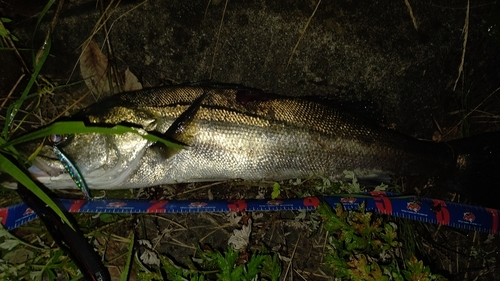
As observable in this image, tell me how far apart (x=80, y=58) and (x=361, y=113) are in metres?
2.29

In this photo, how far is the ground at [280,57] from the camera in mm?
3346

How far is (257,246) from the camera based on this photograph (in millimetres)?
3283

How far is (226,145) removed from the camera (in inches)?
120

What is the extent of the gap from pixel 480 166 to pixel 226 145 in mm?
2004

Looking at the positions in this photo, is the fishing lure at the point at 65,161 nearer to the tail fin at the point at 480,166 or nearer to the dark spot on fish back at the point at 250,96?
the dark spot on fish back at the point at 250,96

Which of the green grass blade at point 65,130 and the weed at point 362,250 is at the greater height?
the green grass blade at point 65,130

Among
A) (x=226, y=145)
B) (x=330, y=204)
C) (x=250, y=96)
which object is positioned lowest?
(x=330, y=204)

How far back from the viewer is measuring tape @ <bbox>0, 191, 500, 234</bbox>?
3.13m

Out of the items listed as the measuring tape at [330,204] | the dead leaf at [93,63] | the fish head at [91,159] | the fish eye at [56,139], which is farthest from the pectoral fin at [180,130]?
the dead leaf at [93,63]

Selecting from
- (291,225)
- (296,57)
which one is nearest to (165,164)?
(291,225)

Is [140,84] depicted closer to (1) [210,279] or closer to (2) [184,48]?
(2) [184,48]

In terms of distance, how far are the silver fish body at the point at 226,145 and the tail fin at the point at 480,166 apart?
226 mm

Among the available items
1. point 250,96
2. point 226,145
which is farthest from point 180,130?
point 250,96

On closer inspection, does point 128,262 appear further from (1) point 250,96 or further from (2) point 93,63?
(2) point 93,63
